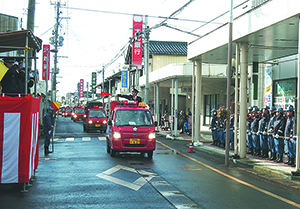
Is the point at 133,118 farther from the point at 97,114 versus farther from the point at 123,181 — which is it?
the point at 97,114

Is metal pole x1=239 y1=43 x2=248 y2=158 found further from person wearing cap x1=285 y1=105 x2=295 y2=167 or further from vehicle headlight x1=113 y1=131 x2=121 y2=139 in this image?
vehicle headlight x1=113 y1=131 x2=121 y2=139

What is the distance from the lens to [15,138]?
853 centimetres

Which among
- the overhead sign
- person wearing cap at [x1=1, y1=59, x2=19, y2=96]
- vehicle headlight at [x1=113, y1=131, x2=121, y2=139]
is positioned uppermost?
the overhead sign

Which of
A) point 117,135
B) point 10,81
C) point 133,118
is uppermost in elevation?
point 10,81

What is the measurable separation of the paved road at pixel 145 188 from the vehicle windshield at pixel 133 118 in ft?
7.08

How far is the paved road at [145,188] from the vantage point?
24.9ft

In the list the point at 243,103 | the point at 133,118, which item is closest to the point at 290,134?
the point at 243,103

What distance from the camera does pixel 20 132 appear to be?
8555mm

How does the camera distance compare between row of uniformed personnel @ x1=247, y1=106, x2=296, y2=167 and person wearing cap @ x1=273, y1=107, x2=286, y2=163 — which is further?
person wearing cap @ x1=273, y1=107, x2=286, y2=163

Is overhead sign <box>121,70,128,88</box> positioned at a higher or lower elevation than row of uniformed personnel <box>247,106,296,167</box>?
higher

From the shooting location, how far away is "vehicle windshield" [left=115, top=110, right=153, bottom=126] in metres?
15.5

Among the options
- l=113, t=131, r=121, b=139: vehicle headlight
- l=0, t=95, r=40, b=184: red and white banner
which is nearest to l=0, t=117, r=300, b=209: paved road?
l=0, t=95, r=40, b=184: red and white banner

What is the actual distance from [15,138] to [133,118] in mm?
7578

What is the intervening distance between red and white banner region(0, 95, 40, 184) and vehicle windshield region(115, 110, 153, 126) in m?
7.02
